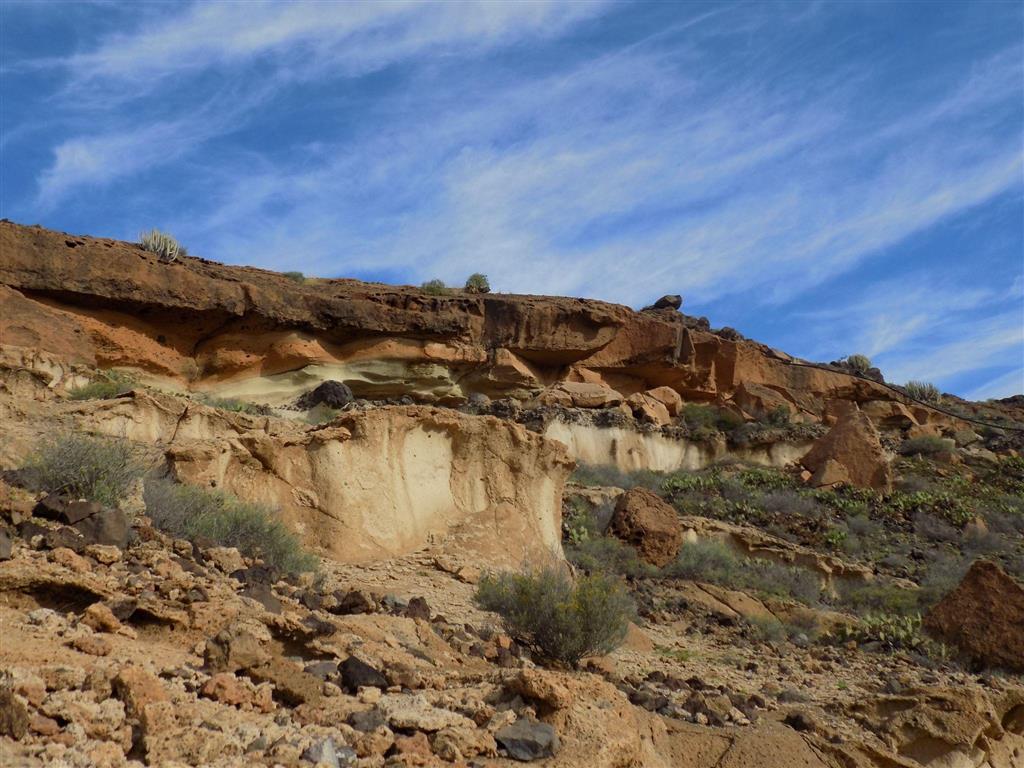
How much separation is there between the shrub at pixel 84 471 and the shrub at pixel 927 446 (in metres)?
31.4

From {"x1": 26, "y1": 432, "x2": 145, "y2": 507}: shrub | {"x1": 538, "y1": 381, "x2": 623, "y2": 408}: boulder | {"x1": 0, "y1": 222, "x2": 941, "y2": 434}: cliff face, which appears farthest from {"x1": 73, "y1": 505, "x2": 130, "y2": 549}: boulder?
{"x1": 538, "y1": 381, "x2": 623, "y2": 408}: boulder

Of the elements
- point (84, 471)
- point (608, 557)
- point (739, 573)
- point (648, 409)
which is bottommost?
point (739, 573)

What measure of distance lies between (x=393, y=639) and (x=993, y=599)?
31.3 ft

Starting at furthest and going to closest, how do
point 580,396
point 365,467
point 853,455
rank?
point 580,396, point 853,455, point 365,467

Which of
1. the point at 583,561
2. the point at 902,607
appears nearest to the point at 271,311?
the point at 583,561

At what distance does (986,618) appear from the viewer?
1266 cm

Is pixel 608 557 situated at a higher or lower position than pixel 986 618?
higher

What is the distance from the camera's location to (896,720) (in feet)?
26.5

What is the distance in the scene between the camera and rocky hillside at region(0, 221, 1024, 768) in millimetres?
4344

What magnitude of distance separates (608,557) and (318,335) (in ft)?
48.2

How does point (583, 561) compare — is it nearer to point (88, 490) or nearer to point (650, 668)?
point (650, 668)

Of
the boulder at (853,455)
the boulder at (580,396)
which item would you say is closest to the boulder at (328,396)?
the boulder at (580,396)

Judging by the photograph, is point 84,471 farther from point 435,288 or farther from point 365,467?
point 435,288

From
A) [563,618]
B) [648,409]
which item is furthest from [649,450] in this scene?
[563,618]
